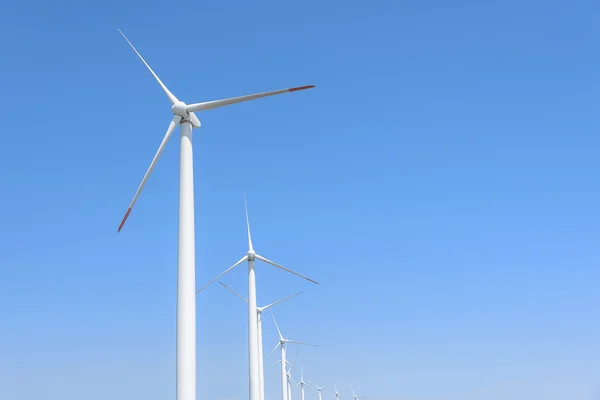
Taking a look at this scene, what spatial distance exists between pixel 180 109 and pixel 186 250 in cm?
856

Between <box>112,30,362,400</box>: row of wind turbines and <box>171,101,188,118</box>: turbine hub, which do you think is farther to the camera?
<box>171,101,188,118</box>: turbine hub

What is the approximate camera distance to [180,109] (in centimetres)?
3956

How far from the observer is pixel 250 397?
60.2 m

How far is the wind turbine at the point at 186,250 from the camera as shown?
34.1 meters

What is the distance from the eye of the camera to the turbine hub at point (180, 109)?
39.6 metres

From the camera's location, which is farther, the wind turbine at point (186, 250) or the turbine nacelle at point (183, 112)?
the turbine nacelle at point (183, 112)

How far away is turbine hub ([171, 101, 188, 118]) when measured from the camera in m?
39.6

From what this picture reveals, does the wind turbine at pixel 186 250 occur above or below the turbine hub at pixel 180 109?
below

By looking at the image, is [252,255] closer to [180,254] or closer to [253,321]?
[253,321]

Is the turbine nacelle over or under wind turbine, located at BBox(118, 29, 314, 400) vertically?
over

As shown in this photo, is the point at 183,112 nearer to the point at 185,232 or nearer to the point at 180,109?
the point at 180,109

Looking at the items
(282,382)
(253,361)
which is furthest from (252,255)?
(282,382)

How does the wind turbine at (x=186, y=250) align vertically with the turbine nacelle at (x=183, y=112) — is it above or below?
below

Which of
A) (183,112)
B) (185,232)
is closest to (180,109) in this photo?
(183,112)
